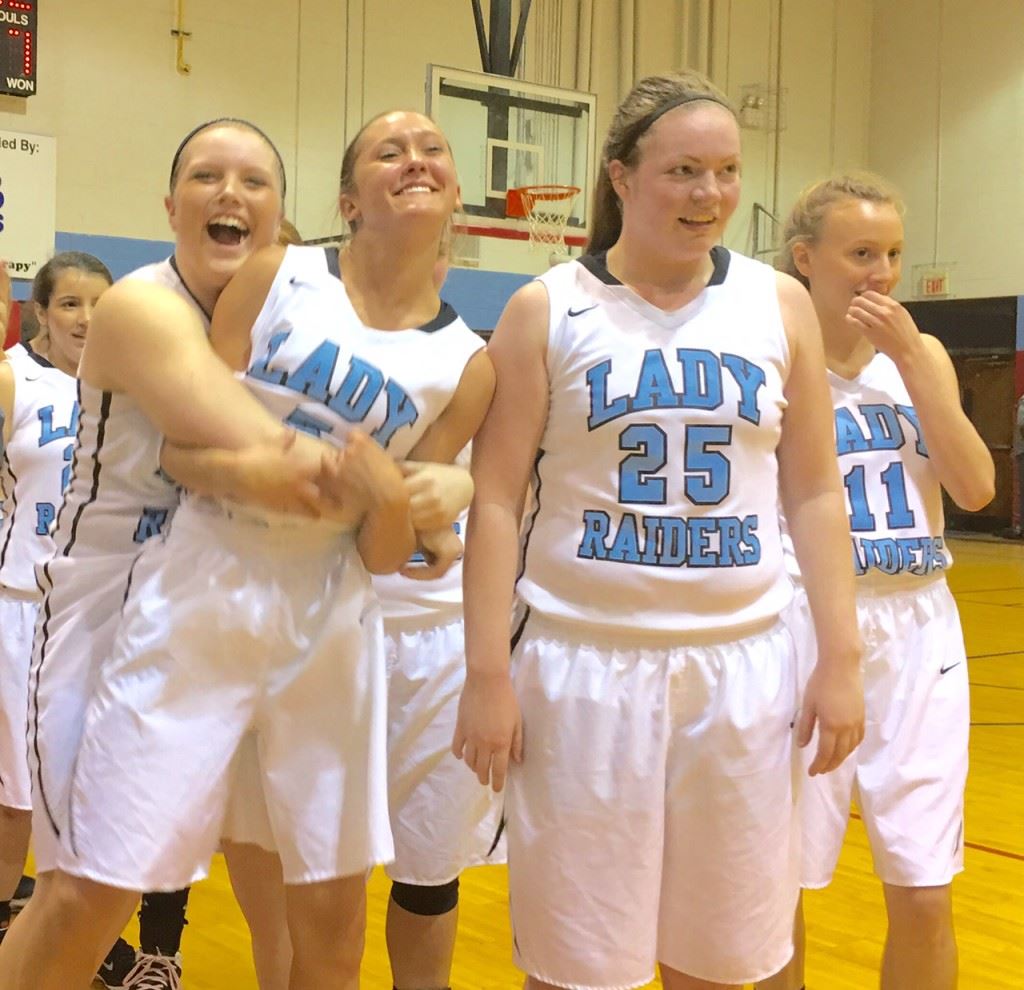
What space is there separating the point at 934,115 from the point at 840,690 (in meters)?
14.1

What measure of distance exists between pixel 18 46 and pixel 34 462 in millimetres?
7306

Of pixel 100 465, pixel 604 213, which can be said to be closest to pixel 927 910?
pixel 604 213

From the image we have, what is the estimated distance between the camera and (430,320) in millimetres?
2225

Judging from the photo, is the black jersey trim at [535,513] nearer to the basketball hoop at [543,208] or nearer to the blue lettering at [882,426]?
the blue lettering at [882,426]

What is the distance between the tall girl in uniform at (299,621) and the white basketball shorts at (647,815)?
28cm

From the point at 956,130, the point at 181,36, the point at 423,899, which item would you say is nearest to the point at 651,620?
the point at 423,899

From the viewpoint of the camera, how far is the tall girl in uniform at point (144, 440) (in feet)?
6.50

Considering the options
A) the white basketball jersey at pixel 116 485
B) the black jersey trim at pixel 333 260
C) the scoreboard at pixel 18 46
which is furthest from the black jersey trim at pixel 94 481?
the scoreboard at pixel 18 46

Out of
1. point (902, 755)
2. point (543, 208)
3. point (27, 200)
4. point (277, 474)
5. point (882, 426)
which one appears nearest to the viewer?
point (277, 474)

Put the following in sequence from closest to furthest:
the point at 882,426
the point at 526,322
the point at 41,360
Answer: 1. the point at 526,322
2. the point at 882,426
3. the point at 41,360

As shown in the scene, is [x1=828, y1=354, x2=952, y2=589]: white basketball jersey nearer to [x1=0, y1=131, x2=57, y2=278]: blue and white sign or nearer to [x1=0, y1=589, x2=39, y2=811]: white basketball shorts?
[x1=0, y1=589, x2=39, y2=811]: white basketball shorts

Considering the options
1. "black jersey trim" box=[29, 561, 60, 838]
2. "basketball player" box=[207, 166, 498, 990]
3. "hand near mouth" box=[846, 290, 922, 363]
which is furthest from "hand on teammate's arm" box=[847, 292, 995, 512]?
"black jersey trim" box=[29, 561, 60, 838]

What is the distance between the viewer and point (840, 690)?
2.13 m

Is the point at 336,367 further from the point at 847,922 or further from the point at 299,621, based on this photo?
the point at 847,922
